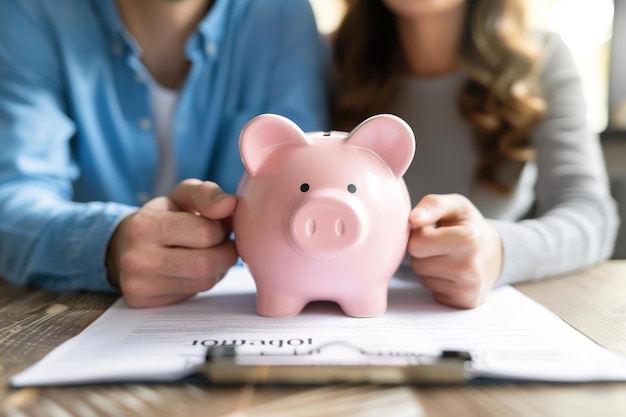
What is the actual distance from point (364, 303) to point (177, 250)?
0.67 ft

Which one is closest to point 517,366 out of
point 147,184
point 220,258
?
point 220,258

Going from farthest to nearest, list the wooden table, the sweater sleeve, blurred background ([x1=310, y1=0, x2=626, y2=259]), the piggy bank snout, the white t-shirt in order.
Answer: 1. blurred background ([x1=310, y1=0, x2=626, y2=259])
2. the white t-shirt
3. the sweater sleeve
4. the piggy bank snout
5. the wooden table

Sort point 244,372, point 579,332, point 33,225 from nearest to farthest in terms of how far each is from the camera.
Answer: point 244,372
point 579,332
point 33,225

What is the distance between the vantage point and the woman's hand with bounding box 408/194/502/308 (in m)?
0.56

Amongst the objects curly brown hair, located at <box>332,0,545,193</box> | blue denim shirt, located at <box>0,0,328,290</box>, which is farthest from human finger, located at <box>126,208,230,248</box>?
curly brown hair, located at <box>332,0,545,193</box>

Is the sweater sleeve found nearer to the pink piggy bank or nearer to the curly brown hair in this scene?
the curly brown hair

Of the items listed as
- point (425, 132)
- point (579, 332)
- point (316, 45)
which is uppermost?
point (316, 45)

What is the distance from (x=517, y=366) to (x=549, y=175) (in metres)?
0.58

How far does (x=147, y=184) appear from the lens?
954mm

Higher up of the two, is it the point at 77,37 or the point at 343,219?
the point at 77,37

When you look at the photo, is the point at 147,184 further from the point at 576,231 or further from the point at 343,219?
the point at 576,231

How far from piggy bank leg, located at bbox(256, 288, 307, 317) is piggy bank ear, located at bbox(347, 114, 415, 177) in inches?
6.4

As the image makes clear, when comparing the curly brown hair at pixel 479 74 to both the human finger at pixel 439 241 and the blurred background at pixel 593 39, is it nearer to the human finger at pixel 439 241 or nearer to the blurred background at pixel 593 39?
the human finger at pixel 439 241

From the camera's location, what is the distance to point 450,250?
1.84ft
